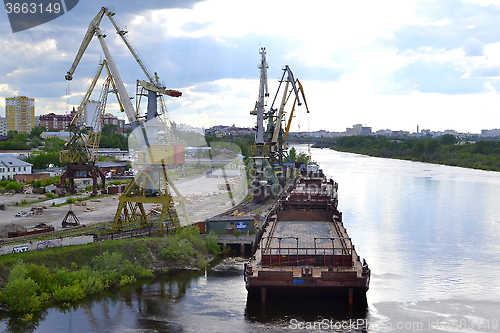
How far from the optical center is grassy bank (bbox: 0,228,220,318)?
20.0 metres

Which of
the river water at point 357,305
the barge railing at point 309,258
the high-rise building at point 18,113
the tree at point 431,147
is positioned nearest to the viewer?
the river water at point 357,305

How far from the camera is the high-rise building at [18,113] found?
7544 inches

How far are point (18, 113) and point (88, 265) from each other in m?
192

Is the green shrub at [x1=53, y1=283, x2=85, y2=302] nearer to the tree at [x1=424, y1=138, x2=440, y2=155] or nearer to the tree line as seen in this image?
the tree line

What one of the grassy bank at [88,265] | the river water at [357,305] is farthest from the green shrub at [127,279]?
the river water at [357,305]

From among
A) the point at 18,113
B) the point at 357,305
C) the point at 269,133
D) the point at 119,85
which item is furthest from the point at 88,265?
the point at 18,113

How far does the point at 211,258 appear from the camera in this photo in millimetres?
29109

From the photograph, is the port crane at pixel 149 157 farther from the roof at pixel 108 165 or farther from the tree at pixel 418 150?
the tree at pixel 418 150

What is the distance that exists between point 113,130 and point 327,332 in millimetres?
145807

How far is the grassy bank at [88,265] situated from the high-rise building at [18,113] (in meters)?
187

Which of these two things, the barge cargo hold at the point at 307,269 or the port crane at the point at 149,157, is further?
the port crane at the point at 149,157

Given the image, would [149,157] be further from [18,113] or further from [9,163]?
[18,113]

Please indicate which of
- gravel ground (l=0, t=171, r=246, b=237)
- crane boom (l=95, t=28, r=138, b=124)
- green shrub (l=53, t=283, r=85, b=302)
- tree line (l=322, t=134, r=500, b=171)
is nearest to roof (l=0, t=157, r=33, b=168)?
gravel ground (l=0, t=171, r=246, b=237)

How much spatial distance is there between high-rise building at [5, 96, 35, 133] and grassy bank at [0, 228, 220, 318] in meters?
187
